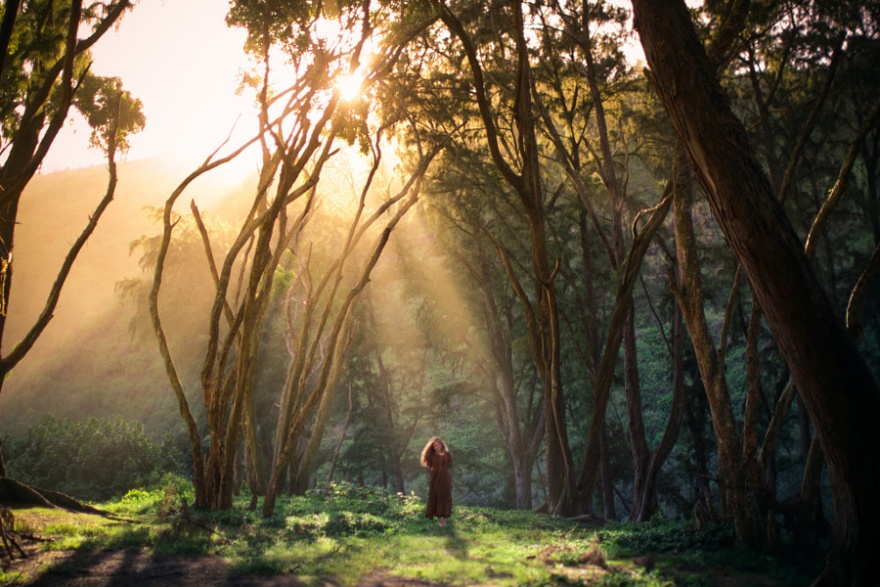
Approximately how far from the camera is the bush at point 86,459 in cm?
1936

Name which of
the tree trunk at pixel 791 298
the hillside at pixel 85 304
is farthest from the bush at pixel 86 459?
the tree trunk at pixel 791 298

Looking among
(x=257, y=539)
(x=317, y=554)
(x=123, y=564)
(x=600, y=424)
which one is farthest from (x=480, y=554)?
(x=600, y=424)

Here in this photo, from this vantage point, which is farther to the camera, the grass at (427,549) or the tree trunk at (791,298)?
the grass at (427,549)

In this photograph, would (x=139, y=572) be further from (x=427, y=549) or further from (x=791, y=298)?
(x=791, y=298)

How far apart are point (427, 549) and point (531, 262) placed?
35.8 feet

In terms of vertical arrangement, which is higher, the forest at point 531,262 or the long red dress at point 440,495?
the forest at point 531,262

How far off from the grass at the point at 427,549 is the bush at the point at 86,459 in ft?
36.1

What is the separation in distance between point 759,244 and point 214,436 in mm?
8026

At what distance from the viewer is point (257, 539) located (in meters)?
7.71

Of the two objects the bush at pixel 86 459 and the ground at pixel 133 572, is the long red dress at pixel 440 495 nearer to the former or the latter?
the ground at pixel 133 572

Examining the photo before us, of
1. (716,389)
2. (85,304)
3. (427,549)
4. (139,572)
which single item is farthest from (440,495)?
(85,304)

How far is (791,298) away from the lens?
13.0ft

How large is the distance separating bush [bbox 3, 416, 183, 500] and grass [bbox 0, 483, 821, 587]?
11.0m

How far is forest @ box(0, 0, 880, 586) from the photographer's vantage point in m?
4.48
